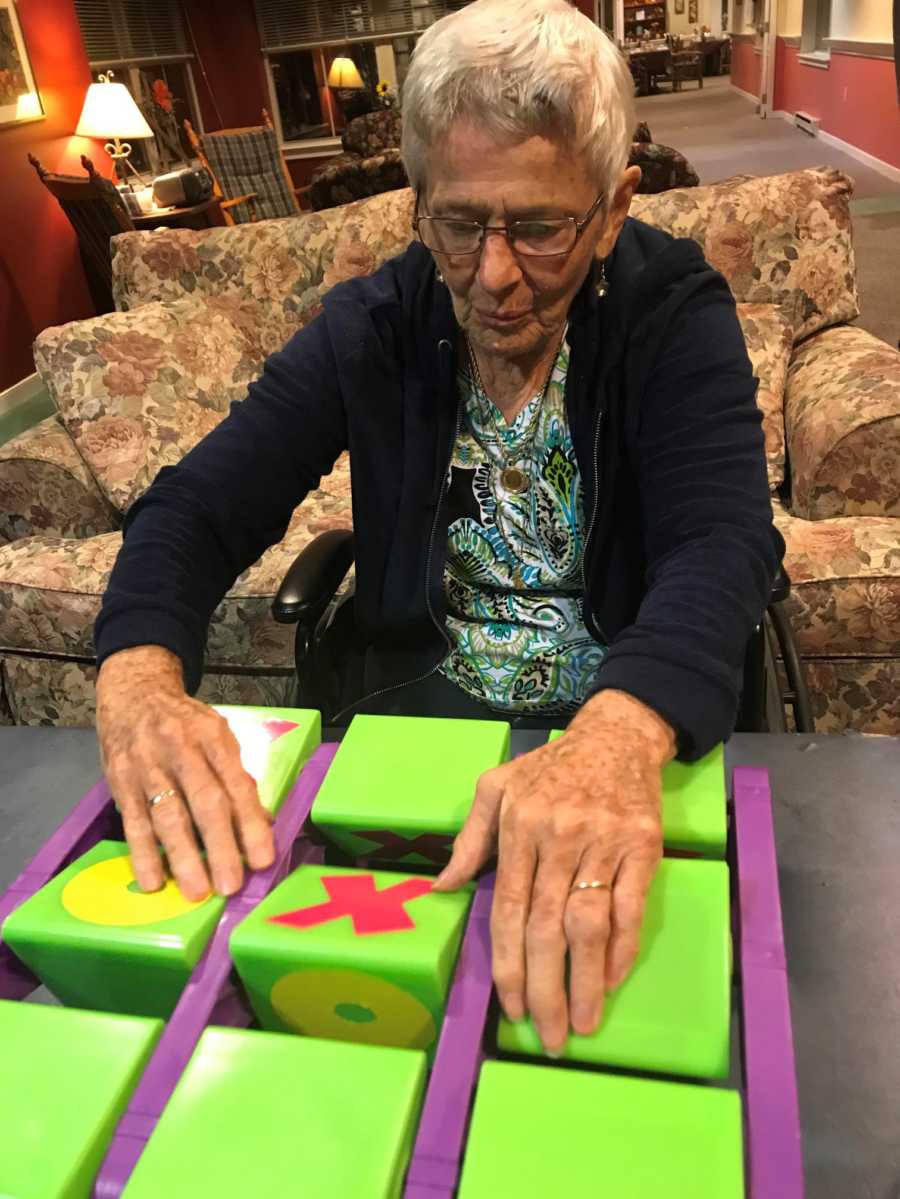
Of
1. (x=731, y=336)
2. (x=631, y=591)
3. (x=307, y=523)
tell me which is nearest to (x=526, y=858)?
(x=631, y=591)

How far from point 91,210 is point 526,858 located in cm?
506

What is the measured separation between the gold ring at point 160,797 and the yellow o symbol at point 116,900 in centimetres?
7

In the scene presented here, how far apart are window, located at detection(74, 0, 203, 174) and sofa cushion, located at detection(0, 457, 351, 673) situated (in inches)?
219

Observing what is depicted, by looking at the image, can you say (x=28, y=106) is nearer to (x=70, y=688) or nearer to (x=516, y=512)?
(x=70, y=688)

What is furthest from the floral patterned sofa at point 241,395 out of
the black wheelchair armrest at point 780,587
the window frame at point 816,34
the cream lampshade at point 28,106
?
the window frame at point 816,34

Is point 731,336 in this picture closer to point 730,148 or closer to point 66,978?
point 66,978

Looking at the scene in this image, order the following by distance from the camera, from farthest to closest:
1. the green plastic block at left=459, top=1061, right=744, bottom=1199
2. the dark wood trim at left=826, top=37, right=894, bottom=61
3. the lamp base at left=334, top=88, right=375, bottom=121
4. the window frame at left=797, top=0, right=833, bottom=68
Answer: the lamp base at left=334, top=88, right=375, bottom=121 < the window frame at left=797, top=0, right=833, bottom=68 < the dark wood trim at left=826, top=37, right=894, bottom=61 < the green plastic block at left=459, top=1061, right=744, bottom=1199

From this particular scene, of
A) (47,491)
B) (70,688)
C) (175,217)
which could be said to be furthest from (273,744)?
(175,217)

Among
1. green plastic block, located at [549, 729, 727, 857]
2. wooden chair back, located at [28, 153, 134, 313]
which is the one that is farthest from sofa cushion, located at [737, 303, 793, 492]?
wooden chair back, located at [28, 153, 134, 313]

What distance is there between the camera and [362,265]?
259 centimetres

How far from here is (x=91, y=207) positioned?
15.7 ft

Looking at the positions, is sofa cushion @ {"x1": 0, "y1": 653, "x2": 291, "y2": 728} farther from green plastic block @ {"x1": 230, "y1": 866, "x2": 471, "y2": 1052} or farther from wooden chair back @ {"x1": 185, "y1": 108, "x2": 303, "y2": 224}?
wooden chair back @ {"x1": 185, "y1": 108, "x2": 303, "y2": 224}

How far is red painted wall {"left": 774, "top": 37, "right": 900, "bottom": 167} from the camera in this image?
20.9 feet

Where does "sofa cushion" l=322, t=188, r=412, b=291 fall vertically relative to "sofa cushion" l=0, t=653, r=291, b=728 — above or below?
above
